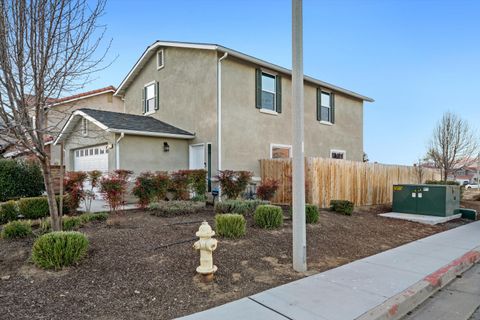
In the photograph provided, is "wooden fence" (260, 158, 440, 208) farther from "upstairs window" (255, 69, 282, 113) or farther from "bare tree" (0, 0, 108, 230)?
"bare tree" (0, 0, 108, 230)

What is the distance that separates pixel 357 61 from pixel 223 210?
39.8ft

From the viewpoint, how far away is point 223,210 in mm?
8914

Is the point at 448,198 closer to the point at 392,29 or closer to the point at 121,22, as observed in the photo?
the point at 392,29

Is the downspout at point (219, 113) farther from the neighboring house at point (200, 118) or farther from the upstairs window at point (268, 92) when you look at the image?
the upstairs window at point (268, 92)

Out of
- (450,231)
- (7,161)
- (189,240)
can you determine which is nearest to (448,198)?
(450,231)

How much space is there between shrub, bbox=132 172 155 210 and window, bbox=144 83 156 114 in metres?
6.83

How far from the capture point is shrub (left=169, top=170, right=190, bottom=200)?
10312 millimetres

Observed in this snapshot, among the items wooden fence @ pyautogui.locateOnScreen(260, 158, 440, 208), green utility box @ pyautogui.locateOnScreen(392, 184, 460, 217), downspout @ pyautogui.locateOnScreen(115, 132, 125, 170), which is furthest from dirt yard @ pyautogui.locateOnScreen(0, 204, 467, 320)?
green utility box @ pyautogui.locateOnScreen(392, 184, 460, 217)

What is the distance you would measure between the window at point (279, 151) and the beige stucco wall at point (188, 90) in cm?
325

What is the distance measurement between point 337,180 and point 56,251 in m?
10.1

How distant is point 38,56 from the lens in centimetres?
479

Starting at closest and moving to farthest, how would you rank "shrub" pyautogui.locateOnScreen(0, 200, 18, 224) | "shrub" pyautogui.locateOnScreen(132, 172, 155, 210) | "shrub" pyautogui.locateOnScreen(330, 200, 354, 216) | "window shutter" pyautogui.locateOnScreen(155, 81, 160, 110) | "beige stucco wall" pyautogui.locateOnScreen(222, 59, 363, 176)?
"shrub" pyautogui.locateOnScreen(0, 200, 18, 224) → "shrub" pyautogui.locateOnScreen(132, 172, 155, 210) → "shrub" pyautogui.locateOnScreen(330, 200, 354, 216) → "beige stucco wall" pyautogui.locateOnScreen(222, 59, 363, 176) → "window shutter" pyautogui.locateOnScreen(155, 81, 160, 110)

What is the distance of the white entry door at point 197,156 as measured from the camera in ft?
41.3

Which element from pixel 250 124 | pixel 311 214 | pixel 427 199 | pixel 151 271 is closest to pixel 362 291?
pixel 151 271
